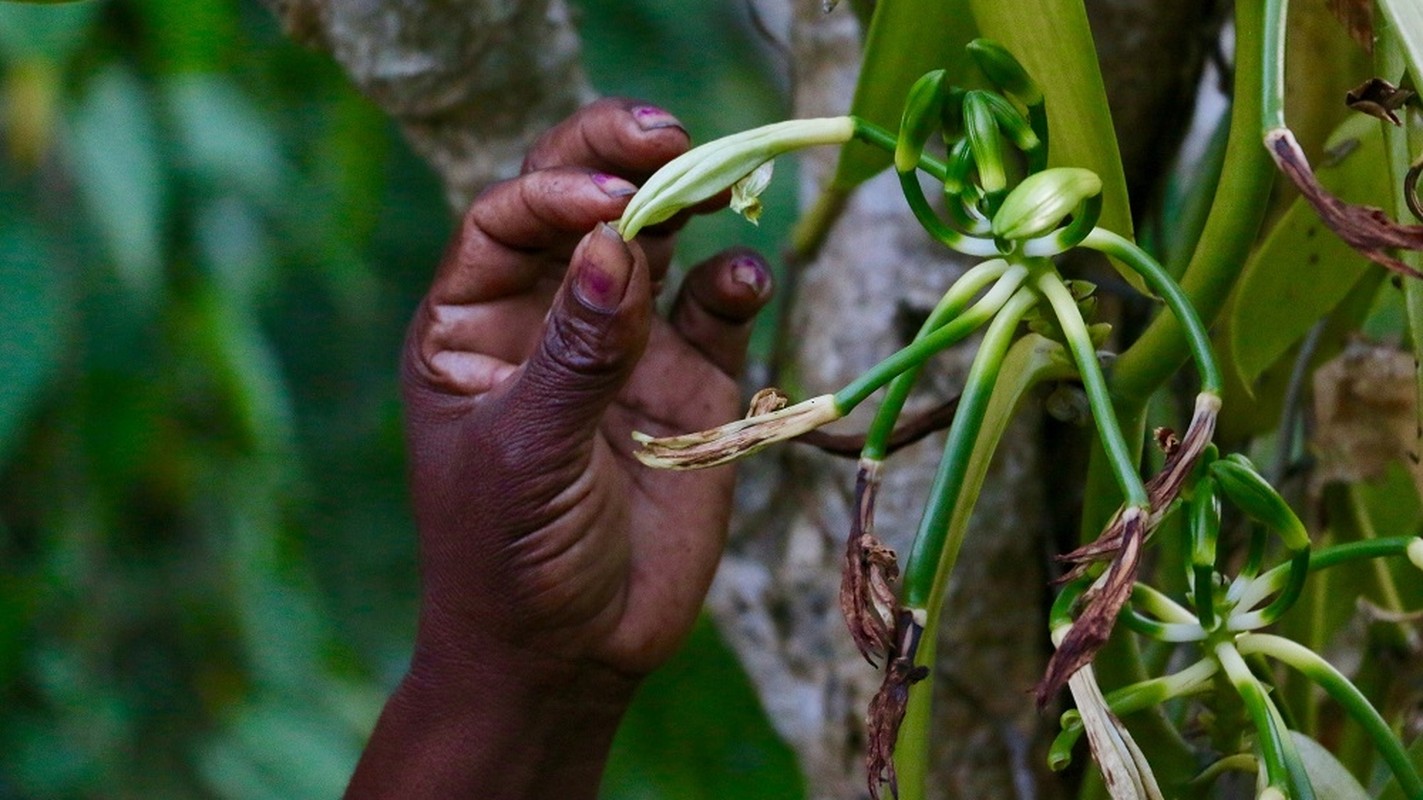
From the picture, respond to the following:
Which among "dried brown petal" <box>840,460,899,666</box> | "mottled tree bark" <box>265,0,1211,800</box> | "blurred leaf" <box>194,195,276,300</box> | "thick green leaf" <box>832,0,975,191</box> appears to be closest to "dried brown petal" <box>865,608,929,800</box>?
"dried brown petal" <box>840,460,899,666</box>

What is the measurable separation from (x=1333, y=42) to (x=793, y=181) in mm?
1246

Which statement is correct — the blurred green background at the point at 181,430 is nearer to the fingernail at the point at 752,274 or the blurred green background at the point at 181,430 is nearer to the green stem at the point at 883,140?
the fingernail at the point at 752,274

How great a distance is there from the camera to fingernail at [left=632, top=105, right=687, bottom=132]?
1.65ft

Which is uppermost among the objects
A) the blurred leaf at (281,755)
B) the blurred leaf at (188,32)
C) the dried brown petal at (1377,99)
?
the dried brown petal at (1377,99)

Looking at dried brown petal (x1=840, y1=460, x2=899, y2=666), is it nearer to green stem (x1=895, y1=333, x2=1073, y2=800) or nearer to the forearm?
green stem (x1=895, y1=333, x2=1073, y2=800)

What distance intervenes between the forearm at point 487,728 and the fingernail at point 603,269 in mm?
187

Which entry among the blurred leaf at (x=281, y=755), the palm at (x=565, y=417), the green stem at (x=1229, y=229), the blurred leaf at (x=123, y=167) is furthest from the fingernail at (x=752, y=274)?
the blurred leaf at (x=281, y=755)

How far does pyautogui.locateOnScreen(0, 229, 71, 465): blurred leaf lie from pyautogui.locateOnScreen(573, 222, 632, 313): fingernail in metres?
1.07

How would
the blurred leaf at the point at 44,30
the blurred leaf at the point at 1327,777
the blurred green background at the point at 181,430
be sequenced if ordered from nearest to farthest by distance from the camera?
1. the blurred leaf at the point at 1327,777
2. the blurred leaf at the point at 44,30
3. the blurred green background at the point at 181,430

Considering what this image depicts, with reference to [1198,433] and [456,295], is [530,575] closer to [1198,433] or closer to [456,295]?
[456,295]

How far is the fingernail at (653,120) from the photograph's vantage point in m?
0.50

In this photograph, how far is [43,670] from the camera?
1.53 m

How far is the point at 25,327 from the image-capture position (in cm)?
135

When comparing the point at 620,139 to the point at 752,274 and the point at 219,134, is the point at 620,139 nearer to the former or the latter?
the point at 752,274
